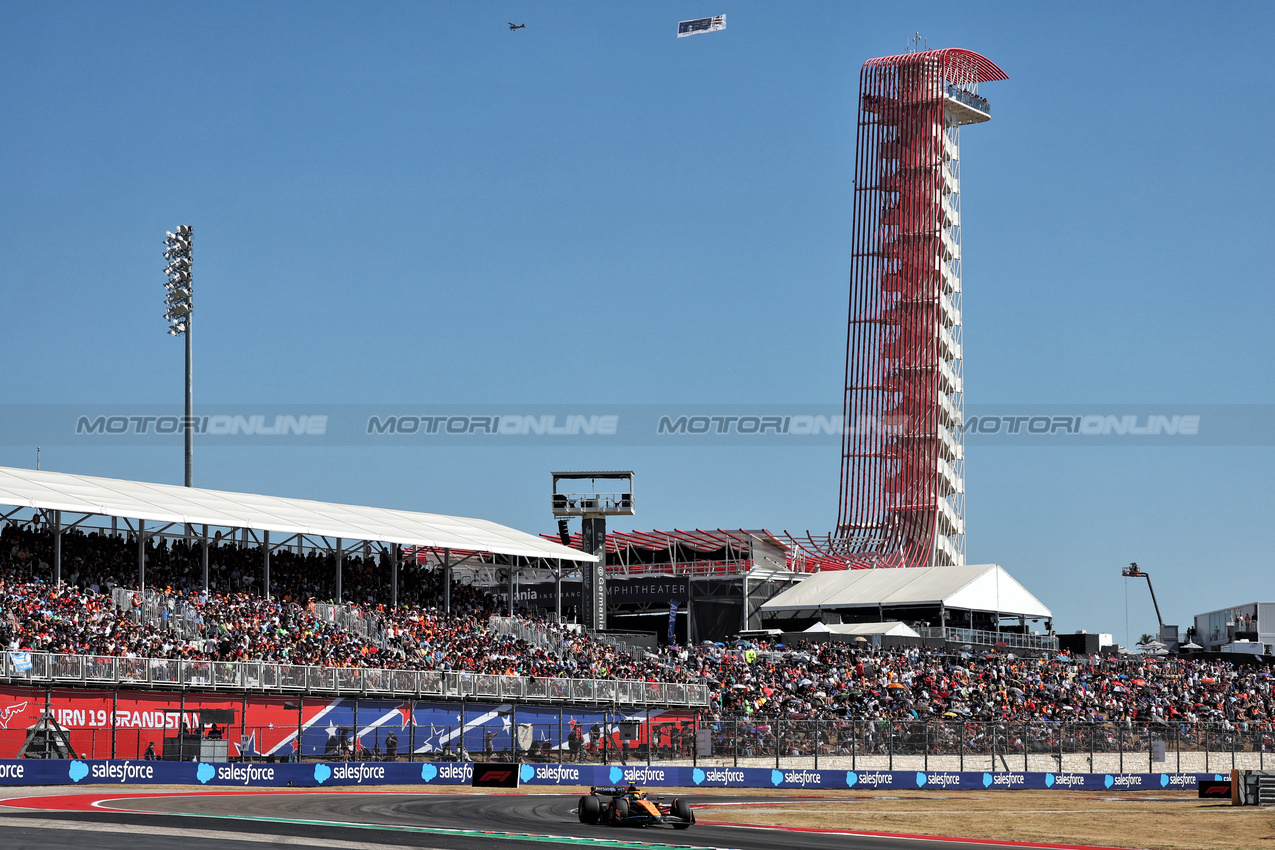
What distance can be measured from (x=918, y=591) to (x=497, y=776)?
35582mm

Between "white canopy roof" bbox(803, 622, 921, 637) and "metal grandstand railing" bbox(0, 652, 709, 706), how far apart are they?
42.1 feet

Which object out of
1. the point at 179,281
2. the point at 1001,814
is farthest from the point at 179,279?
the point at 1001,814

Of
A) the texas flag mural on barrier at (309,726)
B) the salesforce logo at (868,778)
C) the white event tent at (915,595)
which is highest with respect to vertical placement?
the white event tent at (915,595)

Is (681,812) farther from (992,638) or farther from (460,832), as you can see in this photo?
(992,638)

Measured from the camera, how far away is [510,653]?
2071 inches

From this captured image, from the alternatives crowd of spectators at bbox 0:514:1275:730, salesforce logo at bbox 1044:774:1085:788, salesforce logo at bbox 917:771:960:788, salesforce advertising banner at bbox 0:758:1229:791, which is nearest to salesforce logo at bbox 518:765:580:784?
salesforce advertising banner at bbox 0:758:1229:791

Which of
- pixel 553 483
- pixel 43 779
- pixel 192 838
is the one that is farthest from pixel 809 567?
pixel 192 838

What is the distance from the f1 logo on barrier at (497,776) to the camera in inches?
1569

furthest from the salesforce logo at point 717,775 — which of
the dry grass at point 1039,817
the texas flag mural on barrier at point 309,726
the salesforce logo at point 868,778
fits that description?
the dry grass at point 1039,817

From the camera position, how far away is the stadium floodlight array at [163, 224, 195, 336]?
6397cm

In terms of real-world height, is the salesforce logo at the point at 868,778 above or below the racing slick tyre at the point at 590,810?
below

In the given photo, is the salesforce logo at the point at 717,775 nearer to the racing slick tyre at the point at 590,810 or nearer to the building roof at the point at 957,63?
the racing slick tyre at the point at 590,810

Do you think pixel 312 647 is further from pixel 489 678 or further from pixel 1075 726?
pixel 1075 726

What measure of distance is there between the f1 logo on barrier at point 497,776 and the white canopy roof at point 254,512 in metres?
12.3
